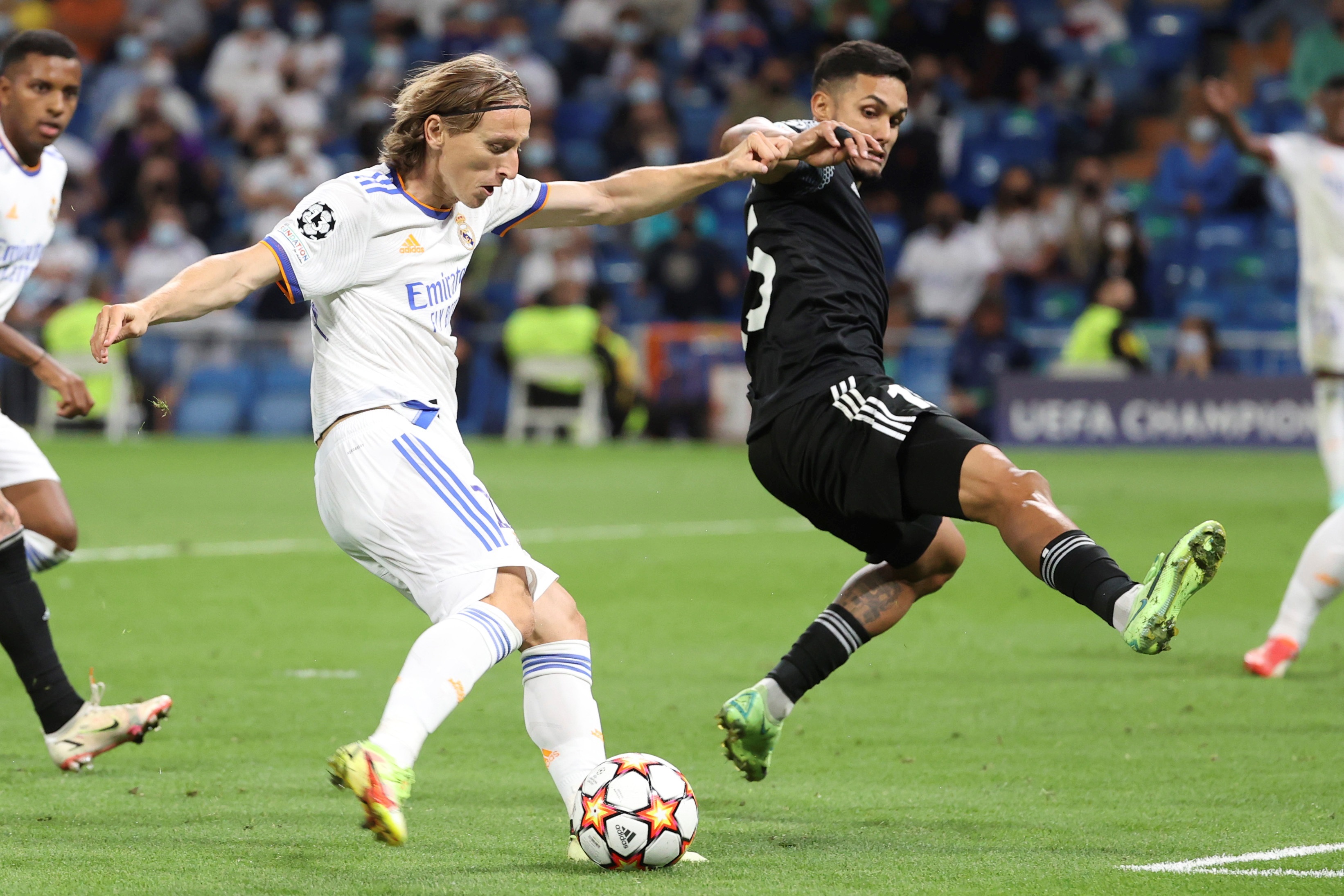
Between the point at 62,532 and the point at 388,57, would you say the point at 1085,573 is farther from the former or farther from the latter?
the point at 388,57

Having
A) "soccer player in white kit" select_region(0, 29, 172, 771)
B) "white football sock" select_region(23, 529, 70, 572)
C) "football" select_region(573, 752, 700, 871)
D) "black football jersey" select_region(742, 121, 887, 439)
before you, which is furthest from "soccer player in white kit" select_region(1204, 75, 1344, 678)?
"white football sock" select_region(23, 529, 70, 572)

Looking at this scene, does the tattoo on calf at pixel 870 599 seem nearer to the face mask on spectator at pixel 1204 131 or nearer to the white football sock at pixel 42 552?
the white football sock at pixel 42 552

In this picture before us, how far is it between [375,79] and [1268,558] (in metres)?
16.0

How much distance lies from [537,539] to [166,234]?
1171 centimetres

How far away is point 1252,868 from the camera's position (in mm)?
4434

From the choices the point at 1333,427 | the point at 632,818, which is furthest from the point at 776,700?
the point at 1333,427

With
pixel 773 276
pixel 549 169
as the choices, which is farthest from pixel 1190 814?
pixel 549 169

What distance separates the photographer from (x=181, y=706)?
22.8ft

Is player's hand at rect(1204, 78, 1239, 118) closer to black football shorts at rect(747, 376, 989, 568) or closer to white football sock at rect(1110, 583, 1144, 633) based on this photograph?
black football shorts at rect(747, 376, 989, 568)

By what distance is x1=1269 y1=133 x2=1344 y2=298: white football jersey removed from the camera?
27.5ft

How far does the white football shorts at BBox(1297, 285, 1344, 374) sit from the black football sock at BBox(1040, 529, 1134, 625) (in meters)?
4.02

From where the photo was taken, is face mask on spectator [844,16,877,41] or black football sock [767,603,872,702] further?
face mask on spectator [844,16,877,41]

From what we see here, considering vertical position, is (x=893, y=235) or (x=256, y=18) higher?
(x=256, y=18)

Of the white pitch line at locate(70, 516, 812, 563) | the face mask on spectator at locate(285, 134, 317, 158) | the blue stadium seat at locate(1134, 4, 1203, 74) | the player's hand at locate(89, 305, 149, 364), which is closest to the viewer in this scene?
the player's hand at locate(89, 305, 149, 364)
